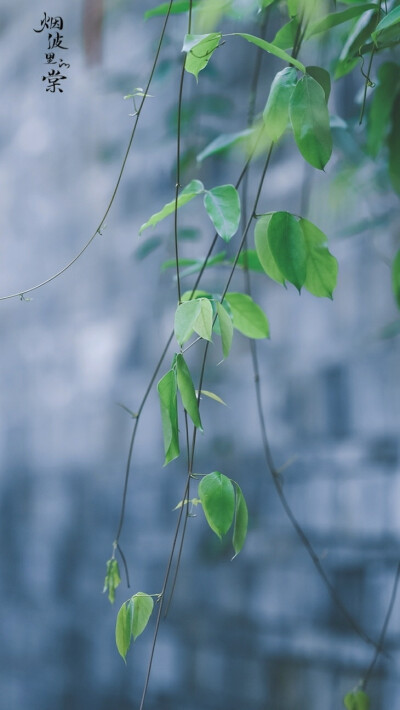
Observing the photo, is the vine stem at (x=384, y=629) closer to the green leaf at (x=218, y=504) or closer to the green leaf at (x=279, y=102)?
the green leaf at (x=218, y=504)

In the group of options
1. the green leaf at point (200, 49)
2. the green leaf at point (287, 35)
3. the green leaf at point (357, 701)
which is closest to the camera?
the green leaf at point (200, 49)

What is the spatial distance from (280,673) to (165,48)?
0.79 metres

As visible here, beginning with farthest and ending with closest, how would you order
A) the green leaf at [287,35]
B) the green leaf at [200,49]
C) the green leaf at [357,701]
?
the green leaf at [357,701] < the green leaf at [287,35] < the green leaf at [200,49]

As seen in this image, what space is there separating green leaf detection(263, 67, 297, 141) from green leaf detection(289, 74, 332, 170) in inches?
0.4

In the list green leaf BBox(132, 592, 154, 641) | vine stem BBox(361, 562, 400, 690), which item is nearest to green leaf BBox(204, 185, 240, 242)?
green leaf BBox(132, 592, 154, 641)

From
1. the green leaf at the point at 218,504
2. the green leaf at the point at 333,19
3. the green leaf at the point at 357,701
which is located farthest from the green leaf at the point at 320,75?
the green leaf at the point at 357,701

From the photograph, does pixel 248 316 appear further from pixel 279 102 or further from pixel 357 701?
pixel 357 701

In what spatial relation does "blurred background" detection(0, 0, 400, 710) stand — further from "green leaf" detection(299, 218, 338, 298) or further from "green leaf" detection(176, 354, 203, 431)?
"green leaf" detection(176, 354, 203, 431)

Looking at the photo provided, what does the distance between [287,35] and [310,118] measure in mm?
173

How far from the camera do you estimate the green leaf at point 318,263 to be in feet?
1.70

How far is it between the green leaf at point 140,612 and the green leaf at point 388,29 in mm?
431

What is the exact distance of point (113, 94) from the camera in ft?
3.13

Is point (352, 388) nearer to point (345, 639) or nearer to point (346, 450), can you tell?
point (346, 450)

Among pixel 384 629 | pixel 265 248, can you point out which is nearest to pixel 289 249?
pixel 265 248
